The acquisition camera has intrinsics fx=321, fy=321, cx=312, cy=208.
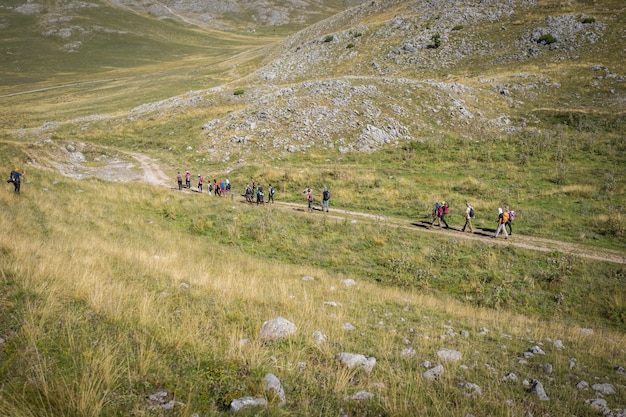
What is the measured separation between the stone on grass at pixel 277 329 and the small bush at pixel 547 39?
76.0 meters

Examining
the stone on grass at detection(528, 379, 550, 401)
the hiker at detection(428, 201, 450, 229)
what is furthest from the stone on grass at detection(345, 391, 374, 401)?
the hiker at detection(428, 201, 450, 229)

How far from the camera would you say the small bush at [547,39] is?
194ft

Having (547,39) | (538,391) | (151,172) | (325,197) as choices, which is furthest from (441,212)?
(547,39)

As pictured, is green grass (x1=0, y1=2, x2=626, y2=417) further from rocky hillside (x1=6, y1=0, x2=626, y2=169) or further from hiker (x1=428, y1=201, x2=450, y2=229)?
hiker (x1=428, y1=201, x2=450, y2=229)

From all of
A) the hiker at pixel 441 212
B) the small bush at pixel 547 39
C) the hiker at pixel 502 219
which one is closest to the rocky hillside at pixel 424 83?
the small bush at pixel 547 39

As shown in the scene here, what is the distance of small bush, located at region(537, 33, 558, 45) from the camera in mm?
59000

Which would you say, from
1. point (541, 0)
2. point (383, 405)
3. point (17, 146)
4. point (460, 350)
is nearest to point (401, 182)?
point (460, 350)

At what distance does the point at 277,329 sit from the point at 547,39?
76.6 m

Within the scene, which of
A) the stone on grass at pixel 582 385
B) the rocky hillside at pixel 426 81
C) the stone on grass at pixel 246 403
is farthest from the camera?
the rocky hillside at pixel 426 81

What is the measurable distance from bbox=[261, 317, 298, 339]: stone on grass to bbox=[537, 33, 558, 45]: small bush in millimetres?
76007

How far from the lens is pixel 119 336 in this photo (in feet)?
16.5

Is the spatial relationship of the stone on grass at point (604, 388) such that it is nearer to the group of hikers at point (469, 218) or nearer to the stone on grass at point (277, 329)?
the stone on grass at point (277, 329)

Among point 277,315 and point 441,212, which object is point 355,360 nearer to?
point 277,315

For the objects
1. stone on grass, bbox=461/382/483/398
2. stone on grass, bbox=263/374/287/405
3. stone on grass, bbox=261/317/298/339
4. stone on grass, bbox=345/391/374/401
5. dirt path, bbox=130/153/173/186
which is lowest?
dirt path, bbox=130/153/173/186
